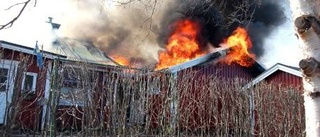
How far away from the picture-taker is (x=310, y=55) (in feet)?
7.20

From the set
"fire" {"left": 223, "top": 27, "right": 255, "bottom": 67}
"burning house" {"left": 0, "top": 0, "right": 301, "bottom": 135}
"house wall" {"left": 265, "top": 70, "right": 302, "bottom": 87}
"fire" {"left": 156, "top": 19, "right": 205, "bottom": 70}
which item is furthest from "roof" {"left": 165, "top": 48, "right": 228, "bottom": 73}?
"burning house" {"left": 0, "top": 0, "right": 301, "bottom": 135}

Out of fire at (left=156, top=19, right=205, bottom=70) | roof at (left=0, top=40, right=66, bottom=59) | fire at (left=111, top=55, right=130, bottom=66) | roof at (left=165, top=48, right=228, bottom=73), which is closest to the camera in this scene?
roof at (left=0, top=40, right=66, bottom=59)

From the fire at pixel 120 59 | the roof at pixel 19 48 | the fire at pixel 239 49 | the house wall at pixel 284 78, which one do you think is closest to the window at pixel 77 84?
the roof at pixel 19 48

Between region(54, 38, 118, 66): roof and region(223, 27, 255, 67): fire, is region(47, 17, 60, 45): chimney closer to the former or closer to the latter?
region(54, 38, 118, 66): roof

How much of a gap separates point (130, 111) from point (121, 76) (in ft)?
2.41

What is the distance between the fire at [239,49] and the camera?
19877 mm

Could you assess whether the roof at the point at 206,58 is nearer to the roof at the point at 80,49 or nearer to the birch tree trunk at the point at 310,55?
the roof at the point at 80,49

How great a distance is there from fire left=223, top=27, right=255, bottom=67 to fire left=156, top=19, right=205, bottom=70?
2039 mm

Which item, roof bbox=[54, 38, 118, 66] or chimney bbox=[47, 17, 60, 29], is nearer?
roof bbox=[54, 38, 118, 66]

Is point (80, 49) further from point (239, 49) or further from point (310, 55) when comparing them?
point (310, 55)

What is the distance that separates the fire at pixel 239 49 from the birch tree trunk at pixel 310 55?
1739 centimetres

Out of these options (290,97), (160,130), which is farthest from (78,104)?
(290,97)

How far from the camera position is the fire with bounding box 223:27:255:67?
1988 centimetres

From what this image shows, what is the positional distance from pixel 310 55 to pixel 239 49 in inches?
734
